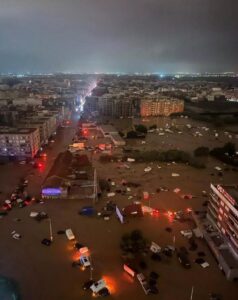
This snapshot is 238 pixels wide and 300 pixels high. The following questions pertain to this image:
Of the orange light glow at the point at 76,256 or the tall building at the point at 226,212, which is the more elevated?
the tall building at the point at 226,212

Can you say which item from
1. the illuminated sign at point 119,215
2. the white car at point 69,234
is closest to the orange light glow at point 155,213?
the illuminated sign at point 119,215

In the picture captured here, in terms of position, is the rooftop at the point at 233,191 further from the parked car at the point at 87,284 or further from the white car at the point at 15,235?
the white car at the point at 15,235

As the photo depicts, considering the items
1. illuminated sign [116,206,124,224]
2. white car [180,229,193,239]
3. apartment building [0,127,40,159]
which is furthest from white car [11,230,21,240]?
apartment building [0,127,40,159]

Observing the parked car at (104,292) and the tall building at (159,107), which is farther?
the tall building at (159,107)

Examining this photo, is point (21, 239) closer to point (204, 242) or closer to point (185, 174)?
point (204, 242)

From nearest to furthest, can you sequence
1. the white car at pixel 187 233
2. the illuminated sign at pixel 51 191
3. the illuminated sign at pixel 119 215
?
the white car at pixel 187 233
the illuminated sign at pixel 119 215
the illuminated sign at pixel 51 191

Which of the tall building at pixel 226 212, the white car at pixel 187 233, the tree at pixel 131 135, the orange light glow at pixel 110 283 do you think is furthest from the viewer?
the tree at pixel 131 135
